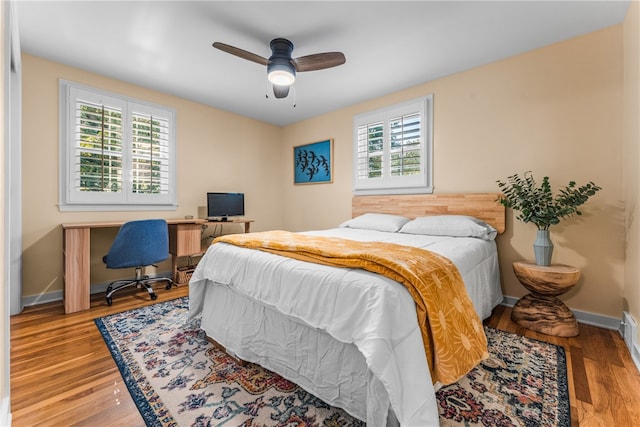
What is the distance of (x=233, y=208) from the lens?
4.25m

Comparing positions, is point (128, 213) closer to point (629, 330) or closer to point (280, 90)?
point (280, 90)

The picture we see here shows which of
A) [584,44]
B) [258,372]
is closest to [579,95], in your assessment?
[584,44]

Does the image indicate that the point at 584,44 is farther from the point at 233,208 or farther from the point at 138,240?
the point at 138,240

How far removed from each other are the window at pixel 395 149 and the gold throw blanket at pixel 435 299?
2.02 metres

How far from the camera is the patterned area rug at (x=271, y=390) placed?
53.1 inches

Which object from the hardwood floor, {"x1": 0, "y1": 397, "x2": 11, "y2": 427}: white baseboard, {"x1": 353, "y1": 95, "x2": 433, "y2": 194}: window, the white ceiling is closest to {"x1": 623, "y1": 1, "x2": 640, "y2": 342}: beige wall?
the white ceiling

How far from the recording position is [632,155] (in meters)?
2.08

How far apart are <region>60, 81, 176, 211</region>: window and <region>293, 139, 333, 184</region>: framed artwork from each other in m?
2.00

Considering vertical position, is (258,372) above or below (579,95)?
below

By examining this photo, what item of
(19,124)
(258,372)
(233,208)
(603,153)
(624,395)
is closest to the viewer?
(624,395)

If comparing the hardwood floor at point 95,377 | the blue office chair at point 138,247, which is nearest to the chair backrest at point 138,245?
the blue office chair at point 138,247

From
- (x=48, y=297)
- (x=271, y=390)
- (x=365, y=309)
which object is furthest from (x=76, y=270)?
(x=365, y=309)

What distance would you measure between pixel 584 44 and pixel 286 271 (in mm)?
3227

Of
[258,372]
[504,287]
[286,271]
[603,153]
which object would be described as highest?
[603,153]
